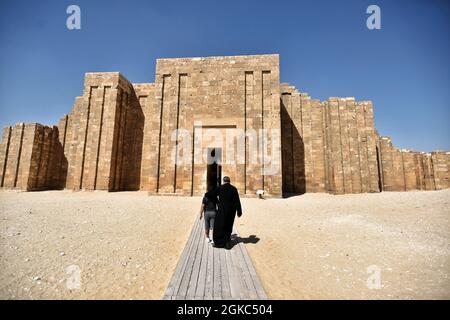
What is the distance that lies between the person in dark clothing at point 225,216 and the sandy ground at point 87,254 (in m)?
1.01

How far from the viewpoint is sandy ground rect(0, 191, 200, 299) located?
299 centimetres

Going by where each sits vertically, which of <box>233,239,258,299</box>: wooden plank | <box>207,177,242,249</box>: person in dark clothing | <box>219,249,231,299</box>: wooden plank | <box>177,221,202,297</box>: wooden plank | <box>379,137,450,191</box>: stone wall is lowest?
<box>219,249,231,299</box>: wooden plank

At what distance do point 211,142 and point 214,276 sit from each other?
11.1m

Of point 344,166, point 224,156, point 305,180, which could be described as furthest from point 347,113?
point 224,156

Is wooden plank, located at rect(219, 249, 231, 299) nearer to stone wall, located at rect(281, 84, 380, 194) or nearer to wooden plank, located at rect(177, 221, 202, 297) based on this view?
wooden plank, located at rect(177, 221, 202, 297)

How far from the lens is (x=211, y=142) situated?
1395 cm

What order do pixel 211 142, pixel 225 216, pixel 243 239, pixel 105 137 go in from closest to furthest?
pixel 225 216 → pixel 243 239 → pixel 211 142 → pixel 105 137

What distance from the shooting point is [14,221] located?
6.12 meters

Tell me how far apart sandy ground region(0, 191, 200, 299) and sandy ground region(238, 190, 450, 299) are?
6.71 feet

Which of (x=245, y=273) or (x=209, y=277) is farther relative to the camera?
(x=245, y=273)

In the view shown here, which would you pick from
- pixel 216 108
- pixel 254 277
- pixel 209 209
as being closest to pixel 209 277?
pixel 254 277

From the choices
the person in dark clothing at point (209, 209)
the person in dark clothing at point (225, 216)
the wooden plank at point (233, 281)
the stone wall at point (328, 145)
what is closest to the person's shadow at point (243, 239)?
the person in dark clothing at point (225, 216)

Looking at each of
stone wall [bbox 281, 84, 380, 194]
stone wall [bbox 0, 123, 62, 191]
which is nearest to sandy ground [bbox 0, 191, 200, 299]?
stone wall [bbox 281, 84, 380, 194]

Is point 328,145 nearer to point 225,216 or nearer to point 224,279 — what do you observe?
point 225,216
